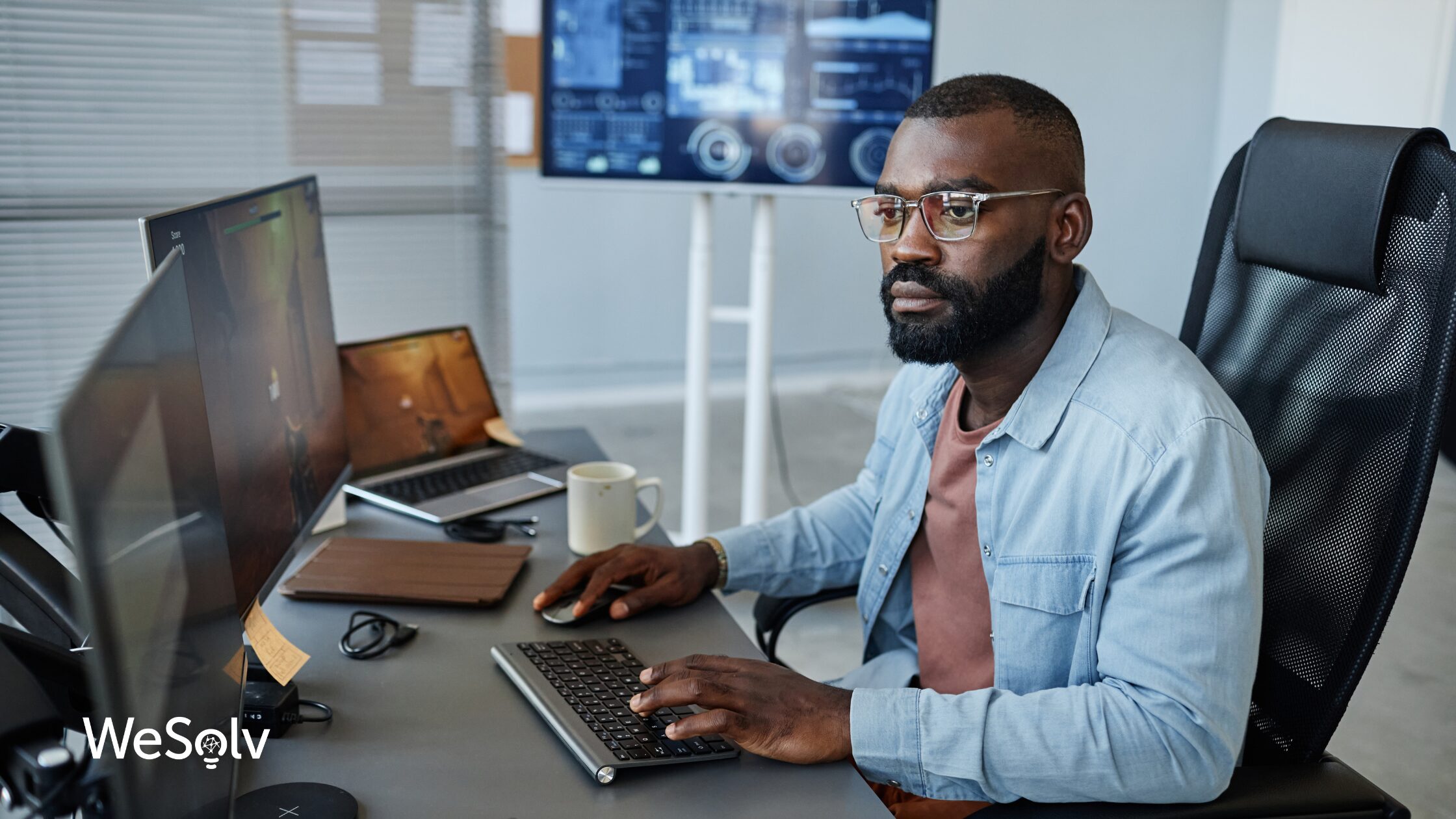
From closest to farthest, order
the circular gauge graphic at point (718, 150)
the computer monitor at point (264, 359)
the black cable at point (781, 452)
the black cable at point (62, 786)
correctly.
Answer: the black cable at point (62, 786)
the computer monitor at point (264, 359)
the circular gauge graphic at point (718, 150)
the black cable at point (781, 452)

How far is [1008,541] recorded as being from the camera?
1.22 meters

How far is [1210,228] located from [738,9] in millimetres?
1500

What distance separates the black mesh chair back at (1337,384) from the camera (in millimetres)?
1113

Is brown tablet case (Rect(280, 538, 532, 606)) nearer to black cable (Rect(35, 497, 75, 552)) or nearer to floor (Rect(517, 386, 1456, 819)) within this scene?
black cable (Rect(35, 497, 75, 552))

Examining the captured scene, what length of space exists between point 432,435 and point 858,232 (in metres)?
3.54

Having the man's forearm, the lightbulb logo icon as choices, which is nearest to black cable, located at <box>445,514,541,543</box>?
the man's forearm

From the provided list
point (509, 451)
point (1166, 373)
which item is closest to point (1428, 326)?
point (1166, 373)

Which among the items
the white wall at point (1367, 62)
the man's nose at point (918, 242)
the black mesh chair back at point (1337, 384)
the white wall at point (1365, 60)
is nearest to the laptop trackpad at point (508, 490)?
the man's nose at point (918, 242)

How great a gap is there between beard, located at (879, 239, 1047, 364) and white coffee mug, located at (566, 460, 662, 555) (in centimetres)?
41

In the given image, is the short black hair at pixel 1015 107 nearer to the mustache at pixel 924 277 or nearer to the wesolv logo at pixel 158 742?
the mustache at pixel 924 277

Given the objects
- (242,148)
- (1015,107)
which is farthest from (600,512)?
(242,148)

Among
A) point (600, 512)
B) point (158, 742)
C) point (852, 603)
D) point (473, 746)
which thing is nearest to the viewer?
point (158, 742)

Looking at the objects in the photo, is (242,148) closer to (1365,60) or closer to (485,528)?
(485,528)

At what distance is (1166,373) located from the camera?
1.17 m
